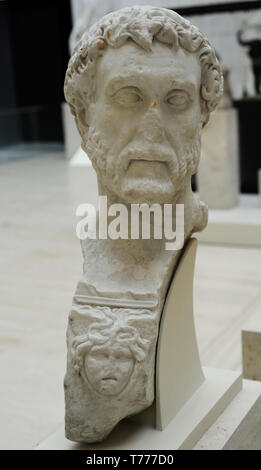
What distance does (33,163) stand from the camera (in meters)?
14.6

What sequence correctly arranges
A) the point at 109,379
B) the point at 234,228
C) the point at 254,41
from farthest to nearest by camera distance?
the point at 254,41 → the point at 234,228 → the point at 109,379

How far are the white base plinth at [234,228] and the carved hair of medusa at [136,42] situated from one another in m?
4.31

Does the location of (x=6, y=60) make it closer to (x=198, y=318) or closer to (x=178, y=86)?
(x=198, y=318)

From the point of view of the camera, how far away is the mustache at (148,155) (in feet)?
7.06

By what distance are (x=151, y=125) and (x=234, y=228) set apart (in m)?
4.61

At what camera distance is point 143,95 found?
2141 millimetres

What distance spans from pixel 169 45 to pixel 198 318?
2.83 m

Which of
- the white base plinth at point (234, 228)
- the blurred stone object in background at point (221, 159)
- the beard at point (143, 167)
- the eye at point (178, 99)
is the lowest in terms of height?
the white base plinth at point (234, 228)

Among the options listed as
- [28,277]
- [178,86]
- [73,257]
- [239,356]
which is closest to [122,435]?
[178,86]

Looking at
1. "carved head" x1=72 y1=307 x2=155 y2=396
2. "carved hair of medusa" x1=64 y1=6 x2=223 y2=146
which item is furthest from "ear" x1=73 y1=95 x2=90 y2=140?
"carved head" x1=72 y1=307 x2=155 y2=396

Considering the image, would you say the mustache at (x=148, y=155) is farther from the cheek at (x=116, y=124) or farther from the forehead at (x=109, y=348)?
the forehead at (x=109, y=348)

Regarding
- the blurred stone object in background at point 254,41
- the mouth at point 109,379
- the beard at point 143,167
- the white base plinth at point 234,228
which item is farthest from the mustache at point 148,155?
the blurred stone object in background at point 254,41

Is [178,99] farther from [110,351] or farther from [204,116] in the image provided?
[110,351]

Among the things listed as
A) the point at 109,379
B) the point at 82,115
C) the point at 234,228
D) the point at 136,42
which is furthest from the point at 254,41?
the point at 109,379
